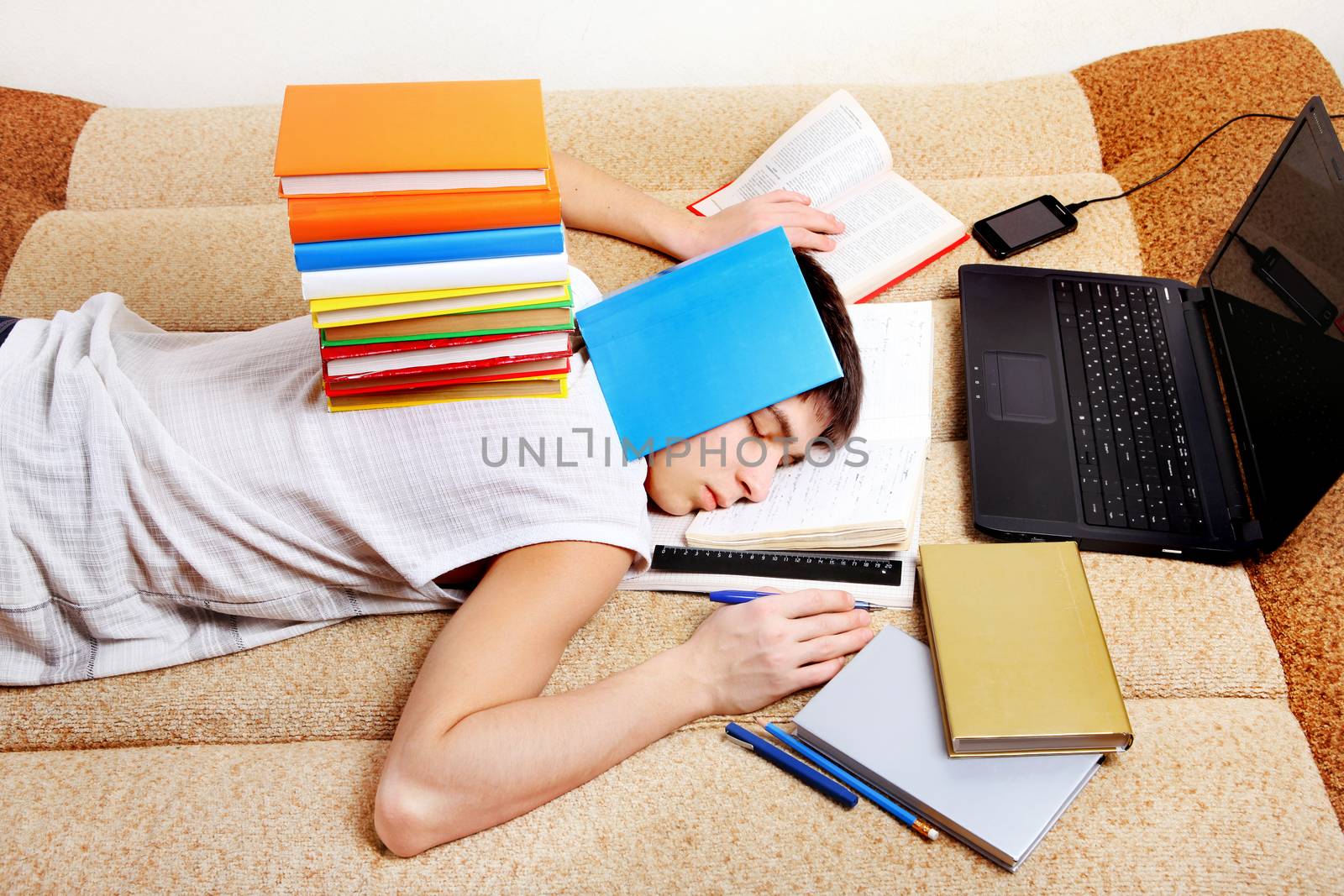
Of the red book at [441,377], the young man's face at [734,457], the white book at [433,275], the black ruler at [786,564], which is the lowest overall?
the black ruler at [786,564]

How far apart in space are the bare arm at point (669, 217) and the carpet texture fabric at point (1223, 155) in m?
0.46

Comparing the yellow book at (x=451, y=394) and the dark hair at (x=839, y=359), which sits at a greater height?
the yellow book at (x=451, y=394)

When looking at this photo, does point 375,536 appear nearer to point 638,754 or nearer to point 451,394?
point 451,394

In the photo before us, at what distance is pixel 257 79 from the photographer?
2107 mm

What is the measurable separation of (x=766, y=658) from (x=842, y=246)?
736 millimetres

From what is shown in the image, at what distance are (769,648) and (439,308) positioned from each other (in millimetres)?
478

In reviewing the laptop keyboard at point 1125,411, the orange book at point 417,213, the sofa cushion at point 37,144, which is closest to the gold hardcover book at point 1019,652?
the laptop keyboard at point 1125,411

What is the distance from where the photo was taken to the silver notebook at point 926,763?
905mm

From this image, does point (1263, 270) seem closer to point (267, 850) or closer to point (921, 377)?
point (921, 377)

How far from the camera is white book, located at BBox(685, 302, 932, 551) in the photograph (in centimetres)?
117

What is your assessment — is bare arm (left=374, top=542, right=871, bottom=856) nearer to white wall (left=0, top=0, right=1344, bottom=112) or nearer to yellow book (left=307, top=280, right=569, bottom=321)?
yellow book (left=307, top=280, right=569, bottom=321)

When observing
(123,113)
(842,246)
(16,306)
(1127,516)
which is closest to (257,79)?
(123,113)

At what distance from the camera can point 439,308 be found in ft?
3.24

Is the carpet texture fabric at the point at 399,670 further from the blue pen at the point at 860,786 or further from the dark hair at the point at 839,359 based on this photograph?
the dark hair at the point at 839,359
